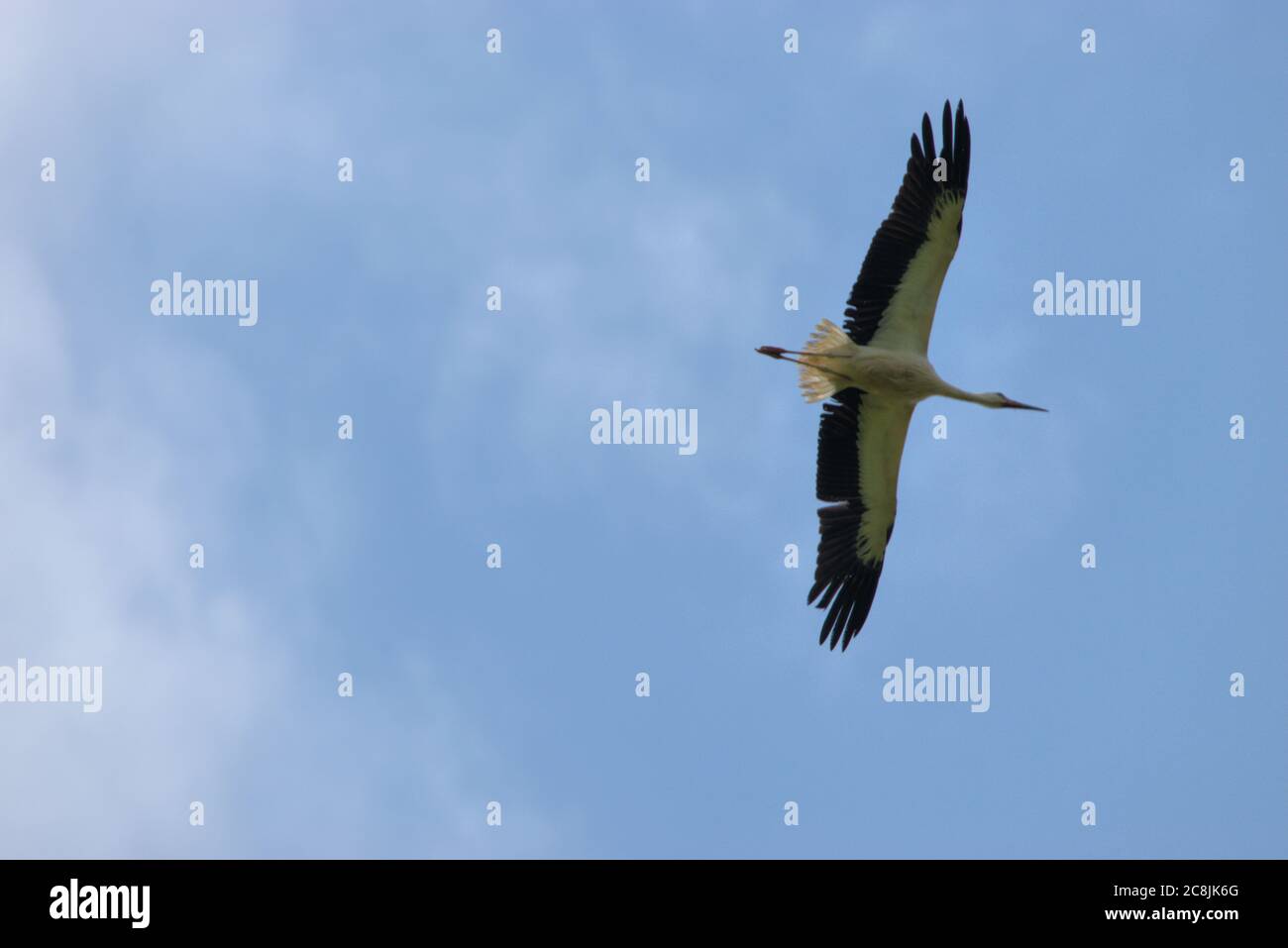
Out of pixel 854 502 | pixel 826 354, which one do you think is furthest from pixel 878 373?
pixel 854 502

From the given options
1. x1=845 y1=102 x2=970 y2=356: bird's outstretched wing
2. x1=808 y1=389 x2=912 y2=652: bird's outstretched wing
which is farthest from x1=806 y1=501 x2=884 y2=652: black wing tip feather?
x1=845 y1=102 x2=970 y2=356: bird's outstretched wing

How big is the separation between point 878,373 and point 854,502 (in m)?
1.63

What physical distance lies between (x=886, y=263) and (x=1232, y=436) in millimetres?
6049

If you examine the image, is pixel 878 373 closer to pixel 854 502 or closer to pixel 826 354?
pixel 826 354

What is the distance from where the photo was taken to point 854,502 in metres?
18.4

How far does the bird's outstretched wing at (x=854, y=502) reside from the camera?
18.0m

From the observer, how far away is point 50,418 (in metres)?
21.8

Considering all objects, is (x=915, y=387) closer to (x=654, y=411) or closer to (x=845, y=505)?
(x=845, y=505)

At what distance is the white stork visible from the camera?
16734 mm

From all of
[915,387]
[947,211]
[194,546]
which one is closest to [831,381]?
[915,387]

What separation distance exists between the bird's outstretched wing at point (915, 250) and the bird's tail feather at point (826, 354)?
0.13m

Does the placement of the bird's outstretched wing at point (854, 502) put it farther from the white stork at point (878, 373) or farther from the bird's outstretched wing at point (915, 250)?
the bird's outstretched wing at point (915, 250)

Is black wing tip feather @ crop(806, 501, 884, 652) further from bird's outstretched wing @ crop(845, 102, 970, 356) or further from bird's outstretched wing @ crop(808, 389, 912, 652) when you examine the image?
bird's outstretched wing @ crop(845, 102, 970, 356)
